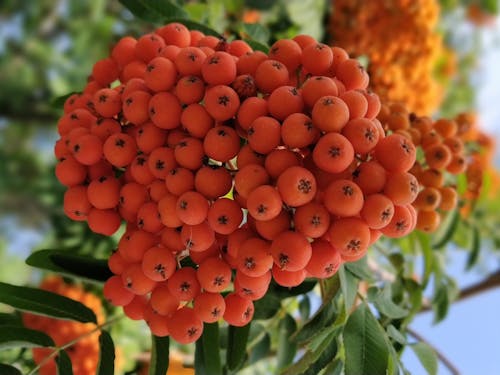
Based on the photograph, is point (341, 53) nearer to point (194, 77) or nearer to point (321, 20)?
point (194, 77)

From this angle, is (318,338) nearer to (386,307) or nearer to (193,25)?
(386,307)

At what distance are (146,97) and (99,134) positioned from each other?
12 cm

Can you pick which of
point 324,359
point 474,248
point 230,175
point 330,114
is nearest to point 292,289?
point 324,359

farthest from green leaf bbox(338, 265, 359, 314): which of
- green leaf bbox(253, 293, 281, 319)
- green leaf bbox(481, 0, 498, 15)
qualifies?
green leaf bbox(481, 0, 498, 15)

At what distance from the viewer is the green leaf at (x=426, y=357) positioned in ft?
4.28

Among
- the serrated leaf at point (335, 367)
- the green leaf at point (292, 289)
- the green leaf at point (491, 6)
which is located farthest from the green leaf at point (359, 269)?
the green leaf at point (491, 6)

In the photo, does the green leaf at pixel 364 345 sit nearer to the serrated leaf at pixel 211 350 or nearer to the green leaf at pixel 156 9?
the serrated leaf at pixel 211 350

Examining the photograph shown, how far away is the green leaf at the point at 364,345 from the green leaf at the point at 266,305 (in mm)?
225

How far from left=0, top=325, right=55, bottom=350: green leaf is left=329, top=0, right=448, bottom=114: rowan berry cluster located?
1.48 metres

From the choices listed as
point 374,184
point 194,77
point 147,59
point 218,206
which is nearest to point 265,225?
point 218,206

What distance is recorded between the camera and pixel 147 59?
1.21 meters

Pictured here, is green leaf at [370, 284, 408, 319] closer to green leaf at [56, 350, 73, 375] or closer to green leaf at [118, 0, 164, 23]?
green leaf at [56, 350, 73, 375]

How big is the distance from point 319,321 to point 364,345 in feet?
0.43

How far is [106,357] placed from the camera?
123 centimetres
